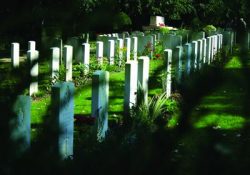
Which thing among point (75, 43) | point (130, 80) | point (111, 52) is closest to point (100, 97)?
point (130, 80)

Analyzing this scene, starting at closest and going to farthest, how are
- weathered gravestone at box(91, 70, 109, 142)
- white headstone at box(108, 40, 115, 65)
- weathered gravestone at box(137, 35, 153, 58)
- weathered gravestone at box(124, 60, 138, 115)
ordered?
1. weathered gravestone at box(91, 70, 109, 142)
2. weathered gravestone at box(124, 60, 138, 115)
3. white headstone at box(108, 40, 115, 65)
4. weathered gravestone at box(137, 35, 153, 58)

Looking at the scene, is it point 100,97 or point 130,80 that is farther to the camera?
point 130,80

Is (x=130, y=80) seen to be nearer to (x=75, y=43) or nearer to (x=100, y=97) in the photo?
(x=100, y=97)

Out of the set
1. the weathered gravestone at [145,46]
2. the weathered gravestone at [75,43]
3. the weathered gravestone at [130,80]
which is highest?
the weathered gravestone at [75,43]

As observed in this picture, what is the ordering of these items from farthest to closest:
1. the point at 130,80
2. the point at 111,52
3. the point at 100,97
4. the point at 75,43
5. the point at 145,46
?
Answer: the point at 145,46, the point at 111,52, the point at 130,80, the point at 100,97, the point at 75,43

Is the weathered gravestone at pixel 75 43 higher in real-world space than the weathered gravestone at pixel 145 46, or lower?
higher

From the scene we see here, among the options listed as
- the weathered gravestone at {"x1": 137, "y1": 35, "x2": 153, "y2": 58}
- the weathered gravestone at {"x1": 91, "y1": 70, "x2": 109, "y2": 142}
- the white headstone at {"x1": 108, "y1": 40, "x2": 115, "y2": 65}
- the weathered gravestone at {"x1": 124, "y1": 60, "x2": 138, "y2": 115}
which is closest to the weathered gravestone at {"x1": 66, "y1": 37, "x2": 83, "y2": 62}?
the weathered gravestone at {"x1": 91, "y1": 70, "x2": 109, "y2": 142}

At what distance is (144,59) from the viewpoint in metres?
7.12

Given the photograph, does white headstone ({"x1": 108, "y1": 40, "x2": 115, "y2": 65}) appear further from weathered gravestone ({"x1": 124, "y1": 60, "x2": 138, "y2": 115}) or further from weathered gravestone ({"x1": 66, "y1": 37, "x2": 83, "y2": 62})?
weathered gravestone ({"x1": 66, "y1": 37, "x2": 83, "y2": 62})

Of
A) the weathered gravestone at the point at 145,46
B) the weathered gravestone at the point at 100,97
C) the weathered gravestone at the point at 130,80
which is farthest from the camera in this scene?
the weathered gravestone at the point at 145,46

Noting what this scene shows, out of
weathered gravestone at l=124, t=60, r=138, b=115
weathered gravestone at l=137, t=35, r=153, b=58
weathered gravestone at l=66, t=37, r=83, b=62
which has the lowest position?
weathered gravestone at l=124, t=60, r=138, b=115

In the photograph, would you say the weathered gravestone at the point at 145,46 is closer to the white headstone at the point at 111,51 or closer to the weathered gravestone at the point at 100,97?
the white headstone at the point at 111,51

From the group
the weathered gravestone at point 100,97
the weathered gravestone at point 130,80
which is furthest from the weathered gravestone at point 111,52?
the weathered gravestone at point 100,97

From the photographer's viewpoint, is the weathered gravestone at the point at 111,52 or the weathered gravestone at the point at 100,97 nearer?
the weathered gravestone at the point at 100,97
